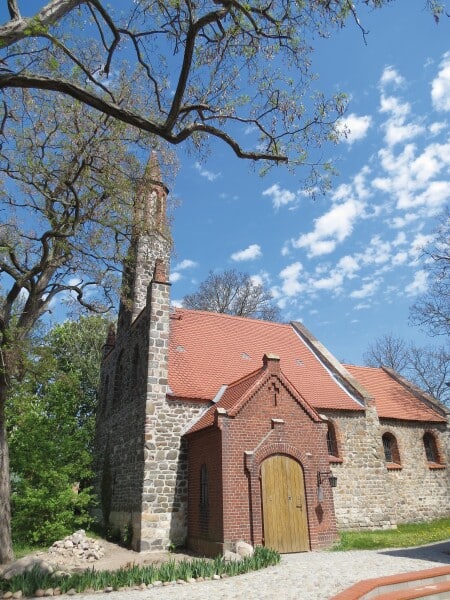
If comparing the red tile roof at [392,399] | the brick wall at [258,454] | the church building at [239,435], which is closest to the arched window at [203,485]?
the church building at [239,435]

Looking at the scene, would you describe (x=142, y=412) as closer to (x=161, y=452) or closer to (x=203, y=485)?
(x=161, y=452)

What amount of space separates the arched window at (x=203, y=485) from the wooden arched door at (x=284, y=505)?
1.81 m

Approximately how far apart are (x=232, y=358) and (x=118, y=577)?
1050 centimetres

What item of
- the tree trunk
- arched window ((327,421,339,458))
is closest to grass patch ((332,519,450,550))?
arched window ((327,421,339,458))

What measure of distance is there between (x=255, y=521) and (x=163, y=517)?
3.13 metres

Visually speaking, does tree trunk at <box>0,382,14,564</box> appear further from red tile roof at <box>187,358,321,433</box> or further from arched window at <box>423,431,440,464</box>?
arched window at <box>423,431,440,464</box>

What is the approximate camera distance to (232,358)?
1842 centimetres

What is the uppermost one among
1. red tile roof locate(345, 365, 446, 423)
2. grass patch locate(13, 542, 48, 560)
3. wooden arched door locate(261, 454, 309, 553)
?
red tile roof locate(345, 365, 446, 423)

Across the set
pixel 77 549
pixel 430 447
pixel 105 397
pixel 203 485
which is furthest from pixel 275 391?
pixel 430 447

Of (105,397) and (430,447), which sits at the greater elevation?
(105,397)

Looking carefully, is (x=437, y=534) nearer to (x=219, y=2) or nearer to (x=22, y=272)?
(x=22, y=272)

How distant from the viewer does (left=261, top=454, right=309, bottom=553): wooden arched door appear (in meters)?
12.5

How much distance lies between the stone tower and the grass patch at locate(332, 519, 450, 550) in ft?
17.1

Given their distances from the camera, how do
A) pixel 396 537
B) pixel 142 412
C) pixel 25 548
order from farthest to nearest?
pixel 142 412 < pixel 396 537 < pixel 25 548
